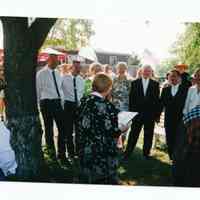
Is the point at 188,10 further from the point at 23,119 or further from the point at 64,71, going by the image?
the point at 23,119

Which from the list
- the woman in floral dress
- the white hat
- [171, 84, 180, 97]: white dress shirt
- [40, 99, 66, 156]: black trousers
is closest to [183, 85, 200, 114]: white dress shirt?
[171, 84, 180, 97]: white dress shirt

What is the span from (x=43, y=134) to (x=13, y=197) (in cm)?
97

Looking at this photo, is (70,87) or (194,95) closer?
(194,95)

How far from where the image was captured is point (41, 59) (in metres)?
6.05

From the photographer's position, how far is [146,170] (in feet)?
20.4

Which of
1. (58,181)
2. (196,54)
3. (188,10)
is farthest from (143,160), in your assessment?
(188,10)

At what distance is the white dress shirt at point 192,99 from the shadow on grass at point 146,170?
2.08 ft

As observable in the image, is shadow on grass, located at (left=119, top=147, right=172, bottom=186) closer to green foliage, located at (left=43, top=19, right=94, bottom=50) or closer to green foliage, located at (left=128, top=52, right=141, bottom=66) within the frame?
green foliage, located at (left=128, top=52, right=141, bottom=66)

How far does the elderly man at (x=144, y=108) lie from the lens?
6.15 m

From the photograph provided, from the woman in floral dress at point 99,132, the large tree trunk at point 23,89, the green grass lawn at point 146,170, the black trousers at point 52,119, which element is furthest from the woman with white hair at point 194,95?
the large tree trunk at point 23,89

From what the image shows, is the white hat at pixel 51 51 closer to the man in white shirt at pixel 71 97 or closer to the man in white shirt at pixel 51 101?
the man in white shirt at pixel 51 101

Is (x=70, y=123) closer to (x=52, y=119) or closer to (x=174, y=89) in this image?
(x=52, y=119)

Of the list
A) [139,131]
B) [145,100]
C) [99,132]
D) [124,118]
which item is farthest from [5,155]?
[145,100]

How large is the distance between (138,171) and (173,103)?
3.13 feet
